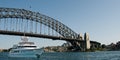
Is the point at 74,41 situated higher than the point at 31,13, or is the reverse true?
the point at 31,13

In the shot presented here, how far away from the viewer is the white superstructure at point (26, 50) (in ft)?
197

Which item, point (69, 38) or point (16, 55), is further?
point (69, 38)

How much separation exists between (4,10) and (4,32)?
40.3 ft

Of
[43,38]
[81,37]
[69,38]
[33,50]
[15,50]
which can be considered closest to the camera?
[33,50]

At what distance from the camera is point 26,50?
6047 cm

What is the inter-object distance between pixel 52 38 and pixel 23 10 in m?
15.5

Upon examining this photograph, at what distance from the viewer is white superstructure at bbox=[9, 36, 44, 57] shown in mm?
60031

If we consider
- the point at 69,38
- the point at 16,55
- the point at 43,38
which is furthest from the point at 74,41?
the point at 16,55

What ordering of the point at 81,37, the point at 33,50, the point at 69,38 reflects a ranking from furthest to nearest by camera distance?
the point at 81,37
the point at 69,38
the point at 33,50

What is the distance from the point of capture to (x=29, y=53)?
198 feet

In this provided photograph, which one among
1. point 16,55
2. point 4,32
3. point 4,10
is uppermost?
point 4,10

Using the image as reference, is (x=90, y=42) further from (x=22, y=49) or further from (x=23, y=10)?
(x=22, y=49)

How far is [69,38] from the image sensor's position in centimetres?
11388

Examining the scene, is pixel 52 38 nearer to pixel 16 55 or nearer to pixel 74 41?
pixel 74 41
